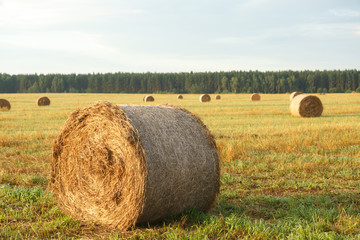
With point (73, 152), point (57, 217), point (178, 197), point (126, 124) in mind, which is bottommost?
point (57, 217)

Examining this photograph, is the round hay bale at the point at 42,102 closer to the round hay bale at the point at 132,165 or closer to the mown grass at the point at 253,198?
the mown grass at the point at 253,198

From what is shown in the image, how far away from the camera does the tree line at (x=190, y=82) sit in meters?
117

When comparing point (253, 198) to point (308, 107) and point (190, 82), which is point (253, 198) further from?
point (190, 82)

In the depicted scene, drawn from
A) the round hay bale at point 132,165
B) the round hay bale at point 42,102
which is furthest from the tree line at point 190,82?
the round hay bale at point 132,165

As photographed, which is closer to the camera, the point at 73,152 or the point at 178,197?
the point at 178,197

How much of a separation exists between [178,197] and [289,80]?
4562 inches

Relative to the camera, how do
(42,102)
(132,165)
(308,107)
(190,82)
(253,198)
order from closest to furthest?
(132,165) → (253,198) → (308,107) → (42,102) → (190,82)

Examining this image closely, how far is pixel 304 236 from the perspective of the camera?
516 cm

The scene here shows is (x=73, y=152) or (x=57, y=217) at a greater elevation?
(x=73, y=152)

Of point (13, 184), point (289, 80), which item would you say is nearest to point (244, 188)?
point (13, 184)

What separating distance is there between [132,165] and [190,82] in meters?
117

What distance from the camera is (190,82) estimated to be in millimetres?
121812

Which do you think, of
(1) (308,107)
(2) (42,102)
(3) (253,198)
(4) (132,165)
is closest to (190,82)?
(2) (42,102)

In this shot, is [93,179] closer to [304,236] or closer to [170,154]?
[170,154]
